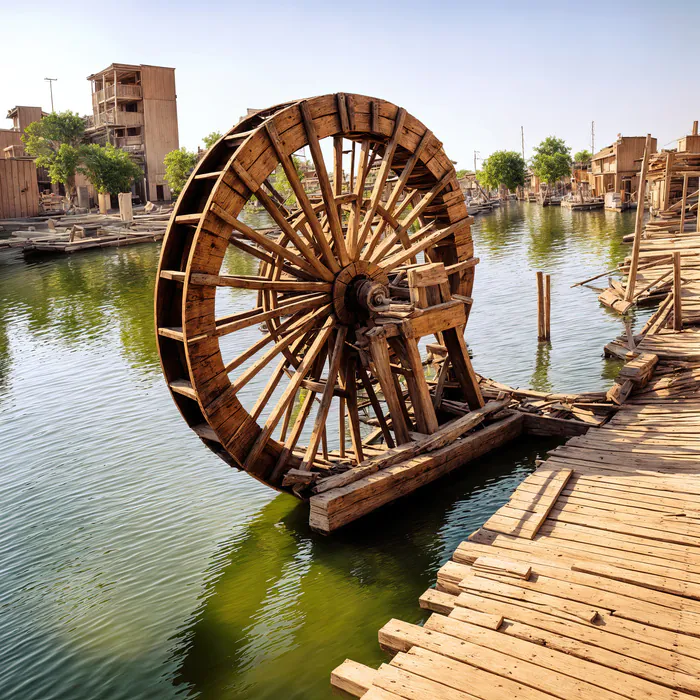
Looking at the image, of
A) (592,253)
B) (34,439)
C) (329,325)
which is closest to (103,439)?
(34,439)

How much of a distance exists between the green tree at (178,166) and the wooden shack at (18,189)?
30.6ft

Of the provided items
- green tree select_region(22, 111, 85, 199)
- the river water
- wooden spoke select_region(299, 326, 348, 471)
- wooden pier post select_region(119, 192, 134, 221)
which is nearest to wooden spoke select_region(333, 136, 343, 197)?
wooden spoke select_region(299, 326, 348, 471)

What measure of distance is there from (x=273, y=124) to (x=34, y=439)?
7.71 metres

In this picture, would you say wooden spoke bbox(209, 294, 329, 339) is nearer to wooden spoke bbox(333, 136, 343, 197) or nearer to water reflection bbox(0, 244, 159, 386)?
A: wooden spoke bbox(333, 136, 343, 197)

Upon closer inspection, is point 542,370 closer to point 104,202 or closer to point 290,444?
point 290,444

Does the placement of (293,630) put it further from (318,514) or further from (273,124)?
(273,124)

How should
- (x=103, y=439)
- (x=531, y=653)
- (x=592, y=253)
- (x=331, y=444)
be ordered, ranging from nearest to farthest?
1. (x=531, y=653)
2. (x=331, y=444)
3. (x=103, y=439)
4. (x=592, y=253)

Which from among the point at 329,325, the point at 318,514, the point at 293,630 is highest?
the point at 329,325

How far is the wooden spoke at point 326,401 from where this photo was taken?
949 cm

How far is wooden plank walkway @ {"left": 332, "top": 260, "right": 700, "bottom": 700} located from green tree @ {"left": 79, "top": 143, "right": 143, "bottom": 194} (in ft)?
164

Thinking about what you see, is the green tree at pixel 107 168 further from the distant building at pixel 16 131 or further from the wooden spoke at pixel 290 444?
the wooden spoke at pixel 290 444

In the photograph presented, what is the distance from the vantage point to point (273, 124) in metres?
9.20

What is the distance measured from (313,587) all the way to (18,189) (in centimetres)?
4830

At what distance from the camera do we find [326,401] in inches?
382
